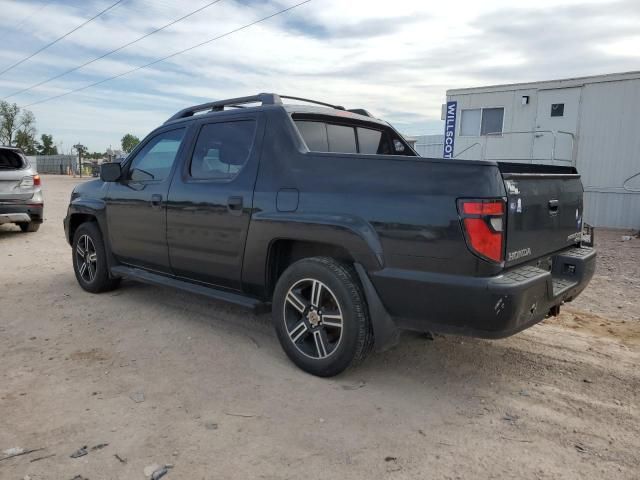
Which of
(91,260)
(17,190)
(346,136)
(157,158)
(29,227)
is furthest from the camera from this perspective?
(29,227)

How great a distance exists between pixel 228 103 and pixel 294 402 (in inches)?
102

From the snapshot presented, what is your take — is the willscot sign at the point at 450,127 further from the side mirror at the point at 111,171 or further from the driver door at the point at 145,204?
the side mirror at the point at 111,171

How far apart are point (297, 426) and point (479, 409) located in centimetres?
112

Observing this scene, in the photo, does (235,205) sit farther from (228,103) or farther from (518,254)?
(518,254)

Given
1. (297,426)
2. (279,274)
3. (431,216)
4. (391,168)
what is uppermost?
(391,168)

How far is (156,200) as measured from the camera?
4.64 metres

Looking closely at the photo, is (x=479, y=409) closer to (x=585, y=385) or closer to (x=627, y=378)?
(x=585, y=385)

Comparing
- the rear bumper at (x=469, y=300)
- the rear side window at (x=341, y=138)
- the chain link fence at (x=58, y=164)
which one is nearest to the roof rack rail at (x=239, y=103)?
the rear side window at (x=341, y=138)

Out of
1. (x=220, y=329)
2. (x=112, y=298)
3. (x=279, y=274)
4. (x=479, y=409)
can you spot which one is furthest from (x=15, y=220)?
(x=479, y=409)

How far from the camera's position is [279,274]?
3883mm

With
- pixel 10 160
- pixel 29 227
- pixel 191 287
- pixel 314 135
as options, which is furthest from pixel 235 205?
pixel 29 227

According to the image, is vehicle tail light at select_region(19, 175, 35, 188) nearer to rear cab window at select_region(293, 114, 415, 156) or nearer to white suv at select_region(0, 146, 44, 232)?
white suv at select_region(0, 146, 44, 232)

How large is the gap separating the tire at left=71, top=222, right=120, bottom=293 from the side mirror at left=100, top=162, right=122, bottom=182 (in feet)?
2.38

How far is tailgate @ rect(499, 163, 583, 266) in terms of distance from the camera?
295cm
